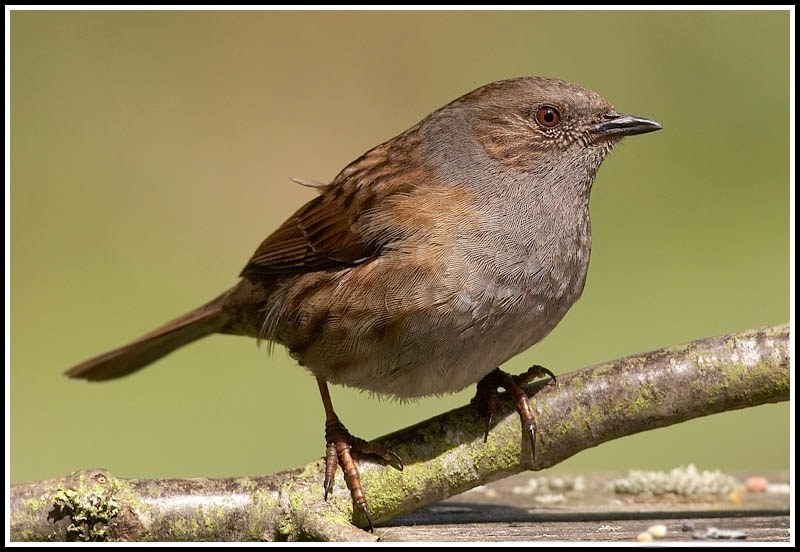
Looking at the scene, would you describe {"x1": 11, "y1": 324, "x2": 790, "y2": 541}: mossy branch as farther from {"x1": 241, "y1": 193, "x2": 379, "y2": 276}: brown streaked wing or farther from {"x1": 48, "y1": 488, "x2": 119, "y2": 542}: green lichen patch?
{"x1": 241, "y1": 193, "x2": 379, "y2": 276}: brown streaked wing

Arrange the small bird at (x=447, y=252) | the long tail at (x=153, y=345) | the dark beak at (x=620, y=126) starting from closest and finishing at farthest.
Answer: the small bird at (x=447, y=252) < the dark beak at (x=620, y=126) < the long tail at (x=153, y=345)

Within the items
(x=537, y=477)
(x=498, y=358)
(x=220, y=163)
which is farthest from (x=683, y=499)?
(x=220, y=163)

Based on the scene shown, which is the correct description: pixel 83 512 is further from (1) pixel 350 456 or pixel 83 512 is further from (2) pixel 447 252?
(2) pixel 447 252

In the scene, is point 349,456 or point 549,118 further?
point 549,118

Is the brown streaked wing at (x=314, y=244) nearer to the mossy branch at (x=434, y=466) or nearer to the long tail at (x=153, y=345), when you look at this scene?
the long tail at (x=153, y=345)

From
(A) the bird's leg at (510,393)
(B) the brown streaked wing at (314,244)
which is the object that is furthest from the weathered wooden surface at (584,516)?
(B) the brown streaked wing at (314,244)

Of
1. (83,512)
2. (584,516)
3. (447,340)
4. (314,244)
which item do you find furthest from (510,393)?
(83,512)

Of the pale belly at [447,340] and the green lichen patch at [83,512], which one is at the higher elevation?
the pale belly at [447,340]
